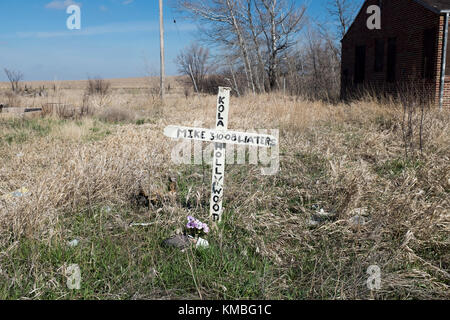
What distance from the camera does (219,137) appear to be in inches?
130

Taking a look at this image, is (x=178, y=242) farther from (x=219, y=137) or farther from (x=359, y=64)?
(x=359, y=64)

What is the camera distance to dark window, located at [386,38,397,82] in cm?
1521

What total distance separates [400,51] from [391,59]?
123 centimetres

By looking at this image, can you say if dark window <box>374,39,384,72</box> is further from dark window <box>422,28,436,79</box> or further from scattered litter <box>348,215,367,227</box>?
scattered litter <box>348,215,367,227</box>

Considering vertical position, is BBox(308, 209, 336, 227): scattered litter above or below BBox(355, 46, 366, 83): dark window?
below

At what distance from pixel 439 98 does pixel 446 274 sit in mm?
11602

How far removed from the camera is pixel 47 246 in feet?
9.42

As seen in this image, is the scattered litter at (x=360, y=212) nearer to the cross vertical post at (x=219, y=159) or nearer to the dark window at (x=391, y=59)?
the cross vertical post at (x=219, y=159)

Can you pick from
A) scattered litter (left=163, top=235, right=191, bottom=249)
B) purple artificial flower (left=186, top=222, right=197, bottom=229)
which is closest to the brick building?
purple artificial flower (left=186, top=222, right=197, bottom=229)

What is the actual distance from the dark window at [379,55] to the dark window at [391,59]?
0.51 m

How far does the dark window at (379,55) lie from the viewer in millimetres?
16172

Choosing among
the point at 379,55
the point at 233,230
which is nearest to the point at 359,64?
the point at 379,55

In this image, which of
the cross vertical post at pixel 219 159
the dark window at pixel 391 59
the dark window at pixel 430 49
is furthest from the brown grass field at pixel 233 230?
the dark window at pixel 391 59
